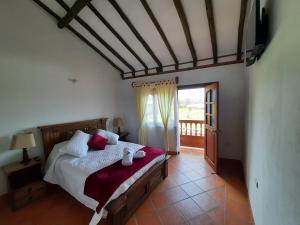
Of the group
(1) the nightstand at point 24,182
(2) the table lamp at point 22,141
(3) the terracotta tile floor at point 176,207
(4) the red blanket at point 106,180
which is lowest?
(3) the terracotta tile floor at point 176,207

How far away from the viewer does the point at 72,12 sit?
108 inches

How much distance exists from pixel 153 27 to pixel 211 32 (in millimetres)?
1175

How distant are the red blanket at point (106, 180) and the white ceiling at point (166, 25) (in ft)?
8.94

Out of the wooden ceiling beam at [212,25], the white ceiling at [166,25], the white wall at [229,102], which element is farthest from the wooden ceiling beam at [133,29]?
the wooden ceiling beam at [212,25]

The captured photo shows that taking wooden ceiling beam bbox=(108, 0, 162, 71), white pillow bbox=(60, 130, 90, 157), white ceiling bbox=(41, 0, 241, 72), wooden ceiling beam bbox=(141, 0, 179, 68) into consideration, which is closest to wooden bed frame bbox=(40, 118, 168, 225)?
white pillow bbox=(60, 130, 90, 157)

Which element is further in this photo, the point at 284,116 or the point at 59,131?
the point at 59,131

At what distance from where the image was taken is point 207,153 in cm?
360

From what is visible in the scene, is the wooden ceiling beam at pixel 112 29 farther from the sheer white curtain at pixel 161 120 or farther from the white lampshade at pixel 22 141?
the white lampshade at pixel 22 141

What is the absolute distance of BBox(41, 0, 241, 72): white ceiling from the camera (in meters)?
2.46

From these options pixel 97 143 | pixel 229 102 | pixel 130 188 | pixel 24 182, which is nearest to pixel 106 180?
pixel 130 188

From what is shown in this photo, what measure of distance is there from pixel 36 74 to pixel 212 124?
149 inches

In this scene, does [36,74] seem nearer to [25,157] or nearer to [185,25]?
[25,157]

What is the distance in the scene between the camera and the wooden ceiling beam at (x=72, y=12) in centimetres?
253

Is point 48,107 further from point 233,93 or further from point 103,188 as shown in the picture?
point 233,93
